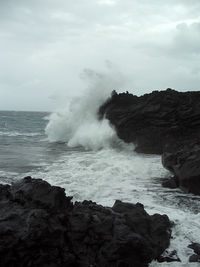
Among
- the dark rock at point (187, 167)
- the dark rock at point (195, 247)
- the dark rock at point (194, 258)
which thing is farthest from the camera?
the dark rock at point (187, 167)

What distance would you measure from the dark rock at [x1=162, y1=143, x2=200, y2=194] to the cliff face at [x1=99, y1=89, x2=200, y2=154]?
6.48 meters

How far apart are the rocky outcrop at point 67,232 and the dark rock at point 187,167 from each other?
3603mm

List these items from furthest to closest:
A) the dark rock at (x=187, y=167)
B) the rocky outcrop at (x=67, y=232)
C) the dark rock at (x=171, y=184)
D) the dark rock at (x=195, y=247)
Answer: the dark rock at (x=171, y=184), the dark rock at (x=187, y=167), the dark rock at (x=195, y=247), the rocky outcrop at (x=67, y=232)

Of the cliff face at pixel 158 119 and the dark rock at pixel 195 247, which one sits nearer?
the dark rock at pixel 195 247

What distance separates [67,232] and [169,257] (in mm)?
1855

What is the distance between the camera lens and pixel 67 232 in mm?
6055

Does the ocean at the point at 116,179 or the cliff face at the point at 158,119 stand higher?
the cliff face at the point at 158,119

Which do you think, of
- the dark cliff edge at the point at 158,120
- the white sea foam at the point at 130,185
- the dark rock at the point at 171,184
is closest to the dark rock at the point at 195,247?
the white sea foam at the point at 130,185

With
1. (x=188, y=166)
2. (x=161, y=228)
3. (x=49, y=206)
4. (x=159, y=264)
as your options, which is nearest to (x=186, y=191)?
(x=188, y=166)

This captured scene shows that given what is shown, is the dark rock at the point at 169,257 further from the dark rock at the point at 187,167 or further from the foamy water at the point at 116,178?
the dark rock at the point at 187,167

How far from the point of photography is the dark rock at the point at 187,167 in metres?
10.3

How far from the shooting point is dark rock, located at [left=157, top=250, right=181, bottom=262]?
20.1 feet

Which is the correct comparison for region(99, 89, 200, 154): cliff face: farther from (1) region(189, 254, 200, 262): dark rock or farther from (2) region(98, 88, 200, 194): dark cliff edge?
(1) region(189, 254, 200, 262): dark rock

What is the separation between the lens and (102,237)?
6090mm
